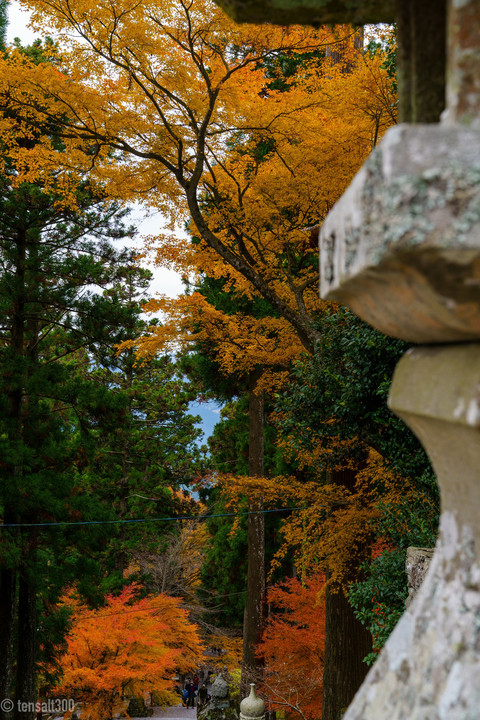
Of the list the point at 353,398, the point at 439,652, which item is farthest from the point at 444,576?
the point at 353,398

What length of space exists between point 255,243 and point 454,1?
780 cm

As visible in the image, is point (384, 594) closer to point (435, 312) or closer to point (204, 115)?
point (435, 312)

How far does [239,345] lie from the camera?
401 inches

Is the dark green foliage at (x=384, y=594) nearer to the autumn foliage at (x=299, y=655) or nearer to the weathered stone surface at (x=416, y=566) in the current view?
the weathered stone surface at (x=416, y=566)

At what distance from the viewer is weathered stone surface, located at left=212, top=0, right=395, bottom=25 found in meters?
1.08

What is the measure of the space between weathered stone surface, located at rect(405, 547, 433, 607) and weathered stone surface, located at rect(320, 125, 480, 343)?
372 cm

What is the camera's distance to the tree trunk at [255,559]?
12.6m

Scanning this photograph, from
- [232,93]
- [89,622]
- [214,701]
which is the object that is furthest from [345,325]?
[214,701]

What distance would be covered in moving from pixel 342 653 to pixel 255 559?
4.85 metres

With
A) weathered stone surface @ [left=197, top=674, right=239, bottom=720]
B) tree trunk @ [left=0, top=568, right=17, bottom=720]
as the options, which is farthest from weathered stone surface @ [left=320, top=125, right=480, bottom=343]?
weathered stone surface @ [left=197, top=674, right=239, bottom=720]

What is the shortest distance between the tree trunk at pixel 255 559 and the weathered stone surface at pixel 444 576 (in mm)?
11661

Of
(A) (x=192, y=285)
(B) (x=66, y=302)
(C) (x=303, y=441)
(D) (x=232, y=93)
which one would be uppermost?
(D) (x=232, y=93)

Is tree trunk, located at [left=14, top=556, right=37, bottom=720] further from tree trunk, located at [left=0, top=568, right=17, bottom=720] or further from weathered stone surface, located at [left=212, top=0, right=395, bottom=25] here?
weathered stone surface, located at [left=212, top=0, right=395, bottom=25]

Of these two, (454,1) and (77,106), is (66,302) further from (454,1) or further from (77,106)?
(454,1)
